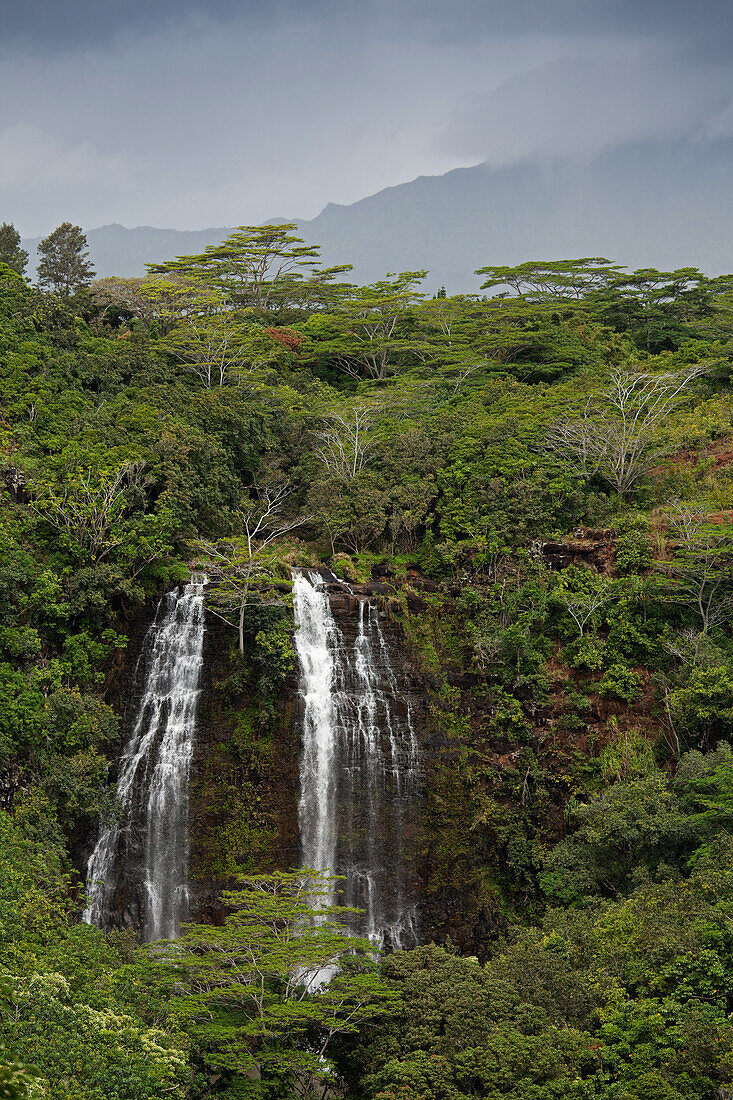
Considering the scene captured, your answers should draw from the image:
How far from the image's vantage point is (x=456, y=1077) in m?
15.7

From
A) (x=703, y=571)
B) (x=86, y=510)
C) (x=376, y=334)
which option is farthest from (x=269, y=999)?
(x=376, y=334)

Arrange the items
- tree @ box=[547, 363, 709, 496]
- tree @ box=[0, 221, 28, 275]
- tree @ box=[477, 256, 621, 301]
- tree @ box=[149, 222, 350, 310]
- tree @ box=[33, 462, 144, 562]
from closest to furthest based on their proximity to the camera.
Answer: tree @ box=[33, 462, 144, 562], tree @ box=[547, 363, 709, 496], tree @ box=[0, 221, 28, 275], tree @ box=[477, 256, 621, 301], tree @ box=[149, 222, 350, 310]

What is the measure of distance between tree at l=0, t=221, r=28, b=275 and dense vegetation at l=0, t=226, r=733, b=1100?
0.24 m

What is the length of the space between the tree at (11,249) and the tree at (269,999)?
35.1 metres

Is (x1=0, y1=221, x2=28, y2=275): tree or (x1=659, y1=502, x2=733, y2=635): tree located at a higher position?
(x1=0, y1=221, x2=28, y2=275): tree

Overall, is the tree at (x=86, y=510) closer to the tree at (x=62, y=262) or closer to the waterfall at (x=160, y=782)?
the waterfall at (x=160, y=782)

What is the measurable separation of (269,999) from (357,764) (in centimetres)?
915

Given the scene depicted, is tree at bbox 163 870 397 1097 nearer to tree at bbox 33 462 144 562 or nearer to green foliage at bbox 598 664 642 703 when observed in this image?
green foliage at bbox 598 664 642 703

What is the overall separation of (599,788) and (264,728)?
949 centimetres

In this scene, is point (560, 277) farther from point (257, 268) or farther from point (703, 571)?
point (703, 571)

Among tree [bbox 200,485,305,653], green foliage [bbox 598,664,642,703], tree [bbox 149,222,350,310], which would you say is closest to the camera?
green foliage [bbox 598,664,642,703]

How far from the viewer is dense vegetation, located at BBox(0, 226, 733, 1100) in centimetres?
1612

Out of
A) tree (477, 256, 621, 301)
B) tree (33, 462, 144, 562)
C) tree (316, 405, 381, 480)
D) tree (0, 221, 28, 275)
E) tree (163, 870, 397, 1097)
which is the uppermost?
tree (0, 221, 28, 275)

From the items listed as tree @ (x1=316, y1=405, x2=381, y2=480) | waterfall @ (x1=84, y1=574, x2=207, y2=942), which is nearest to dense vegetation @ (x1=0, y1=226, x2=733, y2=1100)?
tree @ (x1=316, y1=405, x2=381, y2=480)
